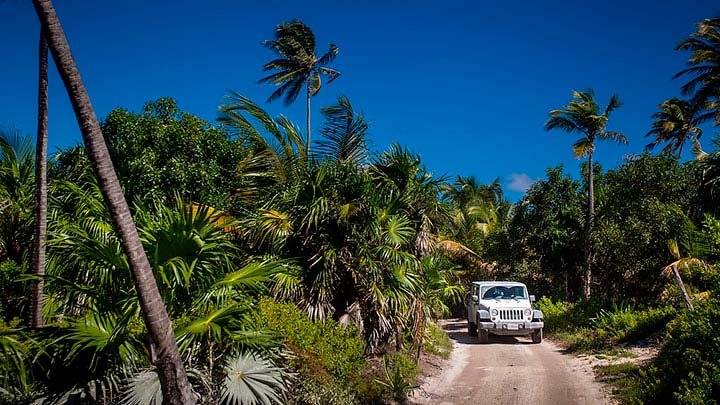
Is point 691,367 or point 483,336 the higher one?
point 483,336

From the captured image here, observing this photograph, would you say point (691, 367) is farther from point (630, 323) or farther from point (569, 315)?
point (569, 315)

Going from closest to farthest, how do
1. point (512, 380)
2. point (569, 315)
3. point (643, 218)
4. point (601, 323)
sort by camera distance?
point (512, 380) → point (601, 323) → point (643, 218) → point (569, 315)

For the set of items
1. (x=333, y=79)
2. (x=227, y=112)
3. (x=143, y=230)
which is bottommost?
(x=143, y=230)

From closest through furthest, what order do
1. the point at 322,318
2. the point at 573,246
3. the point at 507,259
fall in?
the point at 322,318
the point at 573,246
the point at 507,259

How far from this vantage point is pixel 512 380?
10.1m

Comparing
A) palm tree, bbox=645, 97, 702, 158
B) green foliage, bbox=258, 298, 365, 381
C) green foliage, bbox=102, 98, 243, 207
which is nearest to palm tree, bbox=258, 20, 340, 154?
green foliage, bbox=102, 98, 243, 207

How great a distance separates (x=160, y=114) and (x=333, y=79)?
453 inches

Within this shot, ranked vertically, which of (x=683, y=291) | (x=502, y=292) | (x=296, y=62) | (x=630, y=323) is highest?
(x=296, y=62)

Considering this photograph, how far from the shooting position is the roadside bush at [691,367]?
633 centimetres

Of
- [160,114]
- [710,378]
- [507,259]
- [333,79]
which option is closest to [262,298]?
[710,378]

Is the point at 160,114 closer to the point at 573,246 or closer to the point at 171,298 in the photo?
the point at 171,298

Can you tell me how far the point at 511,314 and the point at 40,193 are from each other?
12487 millimetres

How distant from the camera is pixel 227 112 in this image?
11.1m

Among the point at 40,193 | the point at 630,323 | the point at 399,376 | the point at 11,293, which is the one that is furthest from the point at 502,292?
the point at 40,193
